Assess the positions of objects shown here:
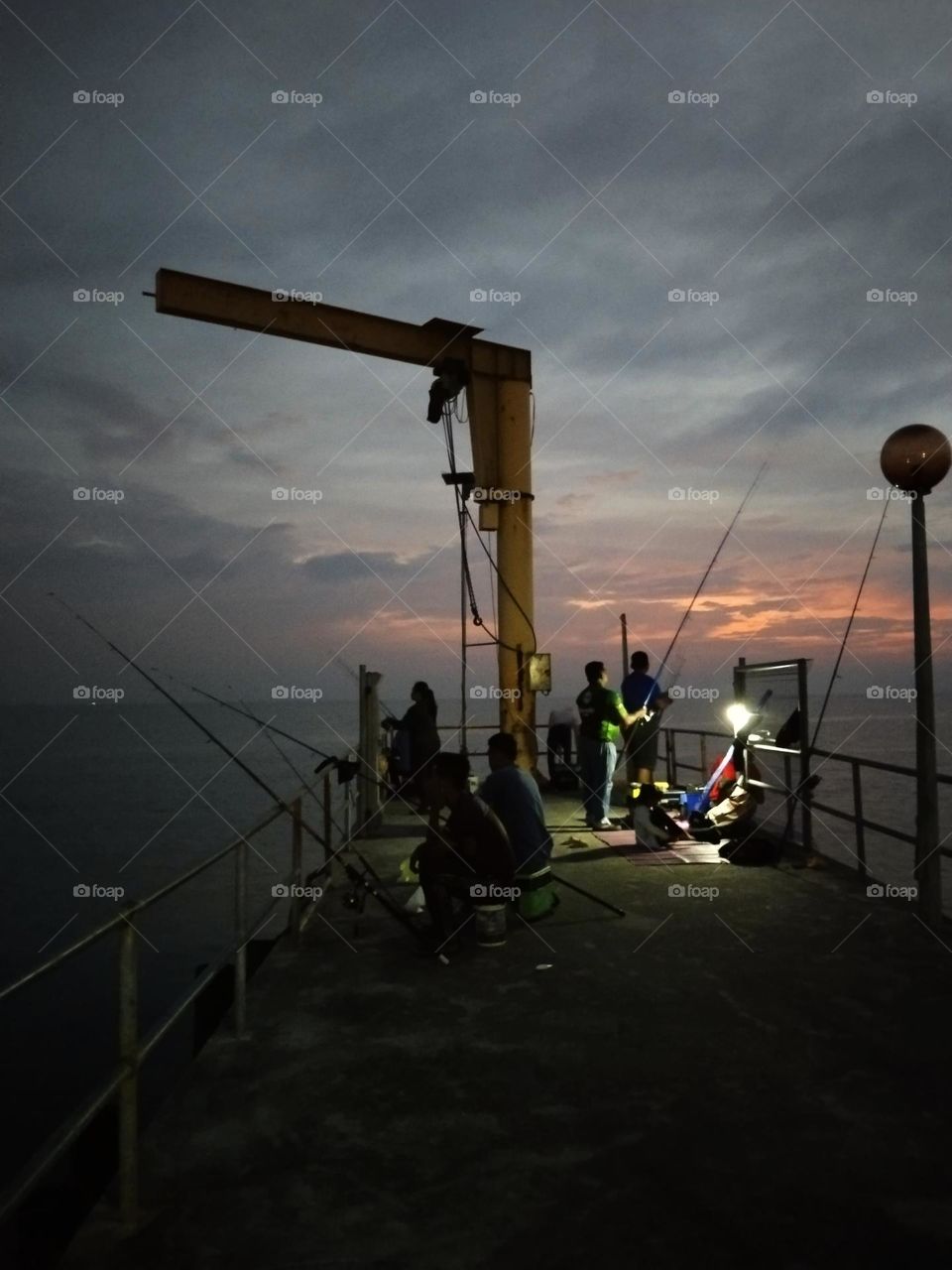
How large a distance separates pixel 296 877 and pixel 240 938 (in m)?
→ 1.43

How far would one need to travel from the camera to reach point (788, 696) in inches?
359

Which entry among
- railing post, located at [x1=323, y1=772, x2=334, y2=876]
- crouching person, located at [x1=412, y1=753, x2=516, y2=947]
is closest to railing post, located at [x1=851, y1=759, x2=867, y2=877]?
crouching person, located at [x1=412, y1=753, x2=516, y2=947]

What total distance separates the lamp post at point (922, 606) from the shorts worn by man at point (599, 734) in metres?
4.43

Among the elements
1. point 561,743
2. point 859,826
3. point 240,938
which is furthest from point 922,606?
point 561,743

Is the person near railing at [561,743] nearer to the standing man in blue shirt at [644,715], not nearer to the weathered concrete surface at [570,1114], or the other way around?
the standing man in blue shirt at [644,715]

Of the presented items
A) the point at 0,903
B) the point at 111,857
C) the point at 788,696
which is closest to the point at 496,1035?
the point at 788,696

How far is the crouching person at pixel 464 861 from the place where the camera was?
6.04 m

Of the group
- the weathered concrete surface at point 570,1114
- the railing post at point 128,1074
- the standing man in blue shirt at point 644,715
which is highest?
the standing man in blue shirt at point 644,715

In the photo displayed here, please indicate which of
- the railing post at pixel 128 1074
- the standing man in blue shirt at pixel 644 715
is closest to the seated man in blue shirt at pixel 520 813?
the railing post at pixel 128 1074

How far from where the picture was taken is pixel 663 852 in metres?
9.31

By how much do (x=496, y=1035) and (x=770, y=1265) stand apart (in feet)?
6.74

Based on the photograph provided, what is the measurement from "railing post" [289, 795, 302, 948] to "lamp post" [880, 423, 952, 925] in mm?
4436

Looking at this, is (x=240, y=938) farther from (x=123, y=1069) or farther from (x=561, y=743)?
(x=561, y=743)

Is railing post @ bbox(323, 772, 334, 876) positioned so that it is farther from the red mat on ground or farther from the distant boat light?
the distant boat light
